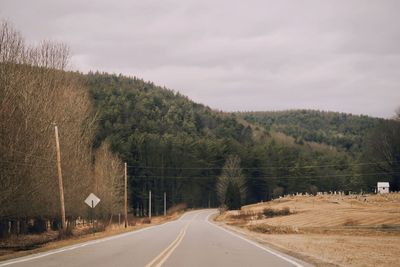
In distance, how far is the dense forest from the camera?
110 feet

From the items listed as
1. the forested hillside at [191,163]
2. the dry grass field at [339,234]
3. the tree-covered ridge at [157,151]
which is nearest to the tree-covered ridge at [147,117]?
the tree-covered ridge at [157,151]

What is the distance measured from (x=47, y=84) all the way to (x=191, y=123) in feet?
433

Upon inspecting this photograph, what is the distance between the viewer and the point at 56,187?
1619 inches

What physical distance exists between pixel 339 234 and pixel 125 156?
271 ft

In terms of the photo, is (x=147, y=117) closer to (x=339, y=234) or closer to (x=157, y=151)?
(x=157, y=151)

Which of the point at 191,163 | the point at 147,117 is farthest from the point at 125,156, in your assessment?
the point at 147,117

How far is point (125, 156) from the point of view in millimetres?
112375

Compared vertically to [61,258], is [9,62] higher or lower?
higher

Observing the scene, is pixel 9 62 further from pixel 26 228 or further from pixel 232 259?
pixel 232 259

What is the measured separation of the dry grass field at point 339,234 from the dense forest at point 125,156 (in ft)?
51.1

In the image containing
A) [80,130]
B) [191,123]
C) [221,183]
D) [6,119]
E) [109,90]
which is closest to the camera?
[6,119]

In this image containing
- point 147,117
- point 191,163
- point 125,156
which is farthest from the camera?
point 147,117

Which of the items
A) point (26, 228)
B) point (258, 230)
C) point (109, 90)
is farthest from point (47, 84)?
point (109, 90)

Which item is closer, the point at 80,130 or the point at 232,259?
the point at 232,259
